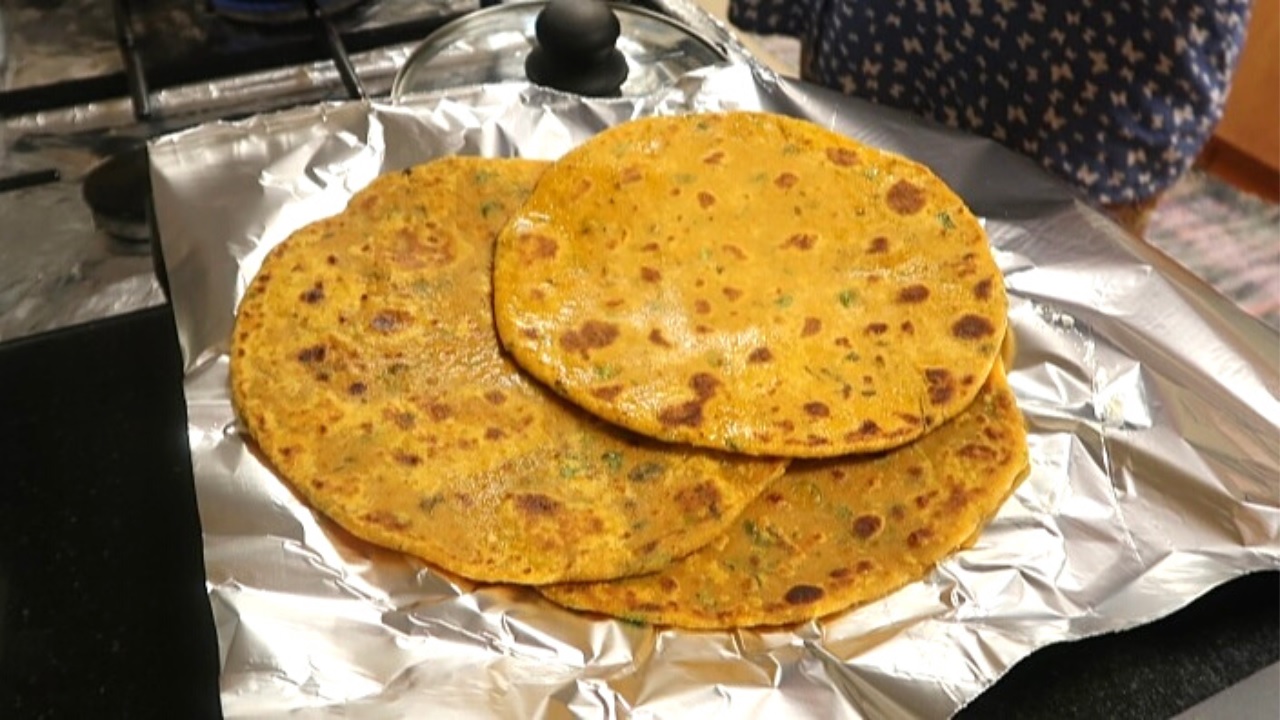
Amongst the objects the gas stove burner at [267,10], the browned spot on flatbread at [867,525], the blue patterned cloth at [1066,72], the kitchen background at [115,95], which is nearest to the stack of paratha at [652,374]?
the browned spot on flatbread at [867,525]

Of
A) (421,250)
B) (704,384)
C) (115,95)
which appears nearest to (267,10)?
(115,95)

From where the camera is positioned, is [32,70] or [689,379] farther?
[32,70]

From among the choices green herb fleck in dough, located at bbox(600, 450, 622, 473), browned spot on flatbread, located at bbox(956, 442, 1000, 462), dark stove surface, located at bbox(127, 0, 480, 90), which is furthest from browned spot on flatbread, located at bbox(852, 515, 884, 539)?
dark stove surface, located at bbox(127, 0, 480, 90)

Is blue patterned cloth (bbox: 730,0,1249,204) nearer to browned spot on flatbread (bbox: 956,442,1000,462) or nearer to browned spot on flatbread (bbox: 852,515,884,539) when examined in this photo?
browned spot on flatbread (bbox: 956,442,1000,462)

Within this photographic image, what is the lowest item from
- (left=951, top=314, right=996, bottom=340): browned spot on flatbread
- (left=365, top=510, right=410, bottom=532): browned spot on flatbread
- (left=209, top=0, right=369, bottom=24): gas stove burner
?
(left=365, top=510, right=410, bottom=532): browned spot on flatbread

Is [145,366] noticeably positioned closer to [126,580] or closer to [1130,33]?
[126,580]

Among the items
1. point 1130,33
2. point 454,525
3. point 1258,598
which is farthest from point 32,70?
point 1258,598
